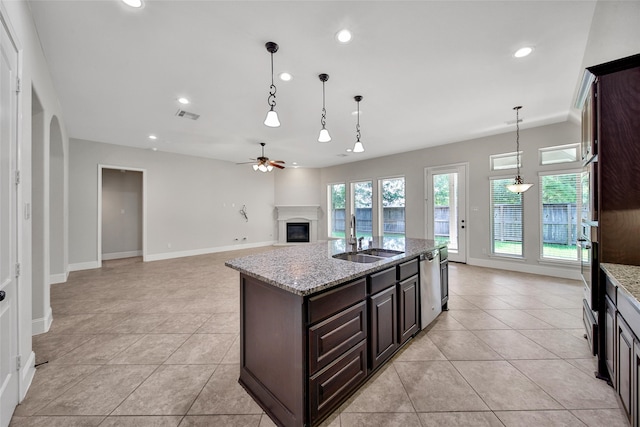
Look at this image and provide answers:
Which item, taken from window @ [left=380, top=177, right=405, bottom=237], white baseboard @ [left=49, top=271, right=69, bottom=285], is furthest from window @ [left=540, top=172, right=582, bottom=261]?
white baseboard @ [left=49, top=271, right=69, bottom=285]

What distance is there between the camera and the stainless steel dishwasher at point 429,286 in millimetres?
2561

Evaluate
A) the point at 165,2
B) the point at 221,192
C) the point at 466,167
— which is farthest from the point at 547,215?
the point at 221,192

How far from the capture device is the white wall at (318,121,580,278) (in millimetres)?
4684

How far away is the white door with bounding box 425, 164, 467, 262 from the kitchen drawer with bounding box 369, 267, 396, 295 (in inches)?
160

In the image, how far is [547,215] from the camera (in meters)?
4.69

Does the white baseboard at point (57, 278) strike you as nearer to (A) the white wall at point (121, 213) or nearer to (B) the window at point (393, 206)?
(A) the white wall at point (121, 213)

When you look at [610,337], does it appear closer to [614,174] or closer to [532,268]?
[614,174]

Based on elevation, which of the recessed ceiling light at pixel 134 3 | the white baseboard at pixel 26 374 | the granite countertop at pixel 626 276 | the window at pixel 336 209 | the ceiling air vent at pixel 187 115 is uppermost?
the ceiling air vent at pixel 187 115

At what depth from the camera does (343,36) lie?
7.29 feet

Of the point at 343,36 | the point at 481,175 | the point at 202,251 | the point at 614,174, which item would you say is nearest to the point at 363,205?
the point at 481,175

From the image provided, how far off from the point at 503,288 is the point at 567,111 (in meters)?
3.07

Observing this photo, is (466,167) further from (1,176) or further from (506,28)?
(1,176)

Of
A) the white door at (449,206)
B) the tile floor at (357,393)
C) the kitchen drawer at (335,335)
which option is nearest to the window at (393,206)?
the white door at (449,206)

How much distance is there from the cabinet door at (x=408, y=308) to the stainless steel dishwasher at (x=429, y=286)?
12cm
